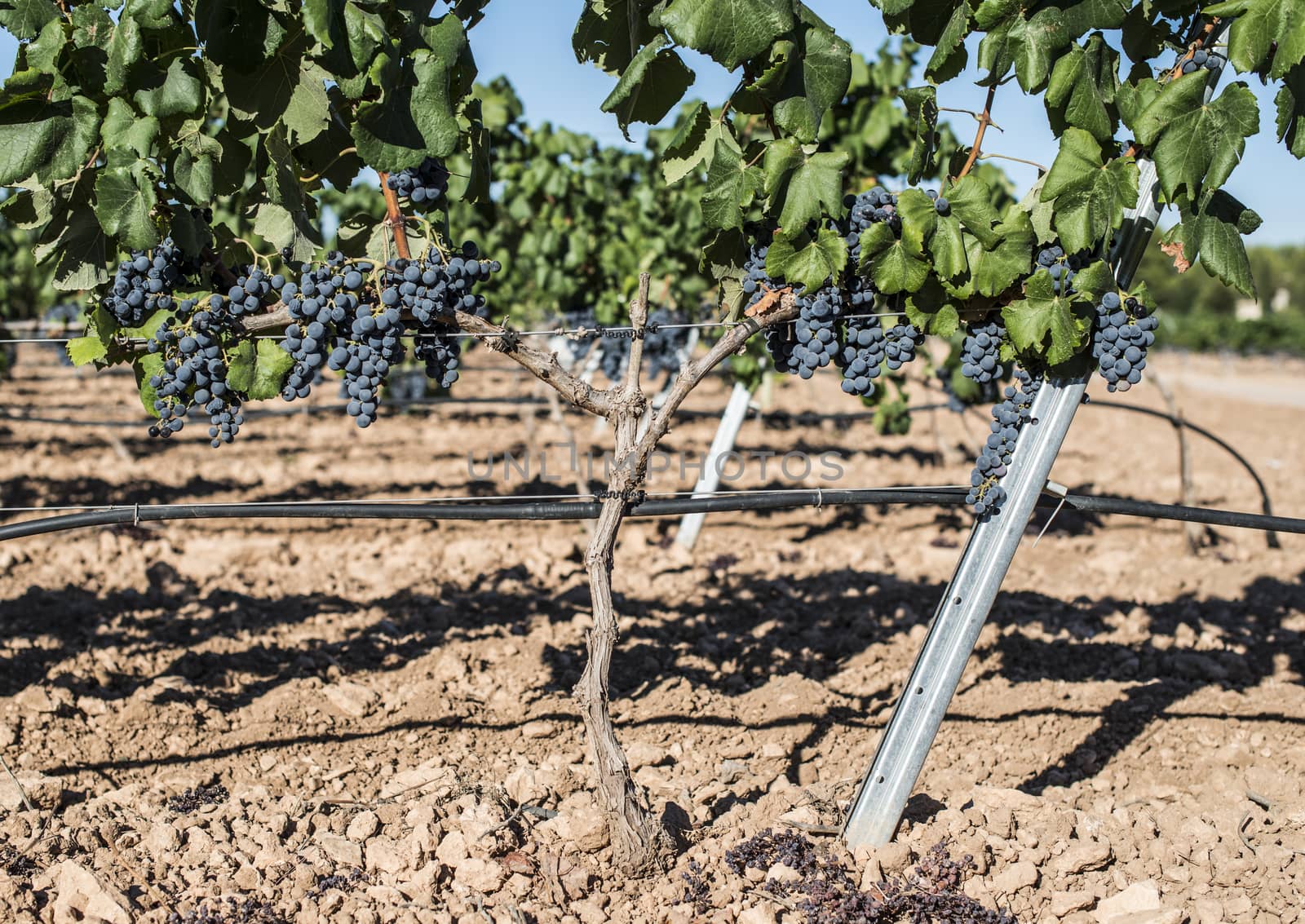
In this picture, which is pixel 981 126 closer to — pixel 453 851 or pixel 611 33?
pixel 611 33

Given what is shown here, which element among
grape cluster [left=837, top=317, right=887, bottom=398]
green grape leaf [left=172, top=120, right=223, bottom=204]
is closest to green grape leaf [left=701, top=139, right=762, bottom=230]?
grape cluster [left=837, top=317, right=887, bottom=398]

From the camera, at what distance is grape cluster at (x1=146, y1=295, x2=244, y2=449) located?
2.36 meters

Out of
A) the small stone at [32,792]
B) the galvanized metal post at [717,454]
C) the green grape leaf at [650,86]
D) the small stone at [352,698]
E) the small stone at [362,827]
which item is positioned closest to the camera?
the green grape leaf at [650,86]

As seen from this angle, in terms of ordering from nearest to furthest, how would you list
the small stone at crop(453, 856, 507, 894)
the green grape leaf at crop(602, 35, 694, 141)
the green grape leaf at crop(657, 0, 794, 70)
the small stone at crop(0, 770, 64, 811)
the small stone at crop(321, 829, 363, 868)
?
the green grape leaf at crop(657, 0, 794, 70) < the green grape leaf at crop(602, 35, 694, 141) < the small stone at crop(453, 856, 507, 894) < the small stone at crop(321, 829, 363, 868) < the small stone at crop(0, 770, 64, 811)

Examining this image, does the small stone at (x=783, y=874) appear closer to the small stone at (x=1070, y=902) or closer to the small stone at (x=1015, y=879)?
the small stone at (x=1015, y=879)

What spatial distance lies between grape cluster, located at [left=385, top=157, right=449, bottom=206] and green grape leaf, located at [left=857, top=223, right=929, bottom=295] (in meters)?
0.98

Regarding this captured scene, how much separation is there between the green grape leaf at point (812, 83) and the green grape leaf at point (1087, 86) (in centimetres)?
47

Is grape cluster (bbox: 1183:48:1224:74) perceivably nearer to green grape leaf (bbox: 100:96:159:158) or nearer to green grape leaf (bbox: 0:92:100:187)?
green grape leaf (bbox: 100:96:159:158)

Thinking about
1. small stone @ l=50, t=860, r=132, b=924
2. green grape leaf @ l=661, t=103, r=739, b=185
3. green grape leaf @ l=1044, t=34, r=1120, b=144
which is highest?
green grape leaf @ l=1044, t=34, r=1120, b=144

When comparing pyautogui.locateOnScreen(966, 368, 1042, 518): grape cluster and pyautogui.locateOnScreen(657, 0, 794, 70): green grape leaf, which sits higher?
pyautogui.locateOnScreen(657, 0, 794, 70): green grape leaf

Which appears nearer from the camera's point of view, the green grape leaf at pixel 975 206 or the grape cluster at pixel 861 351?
the green grape leaf at pixel 975 206

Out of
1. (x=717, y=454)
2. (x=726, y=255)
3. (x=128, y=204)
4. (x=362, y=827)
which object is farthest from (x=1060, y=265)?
(x=717, y=454)

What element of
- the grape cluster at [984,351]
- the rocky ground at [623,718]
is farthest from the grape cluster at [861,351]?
the rocky ground at [623,718]

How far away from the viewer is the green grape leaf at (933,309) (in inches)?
97.4
